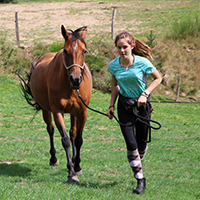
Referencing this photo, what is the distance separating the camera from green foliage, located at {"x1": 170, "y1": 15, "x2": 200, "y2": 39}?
23.7m

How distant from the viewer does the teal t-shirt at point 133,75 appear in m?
3.90

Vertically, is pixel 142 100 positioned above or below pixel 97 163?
above

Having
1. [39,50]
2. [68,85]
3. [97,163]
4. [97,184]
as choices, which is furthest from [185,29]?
[97,184]

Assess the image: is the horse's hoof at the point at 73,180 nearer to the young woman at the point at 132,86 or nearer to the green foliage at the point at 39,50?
the young woman at the point at 132,86

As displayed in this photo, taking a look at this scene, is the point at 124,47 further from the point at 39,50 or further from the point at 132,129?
the point at 39,50

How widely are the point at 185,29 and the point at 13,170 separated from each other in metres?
21.6

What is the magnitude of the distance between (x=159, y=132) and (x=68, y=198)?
719 centimetres

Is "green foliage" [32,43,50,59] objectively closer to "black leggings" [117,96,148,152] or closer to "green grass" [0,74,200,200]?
"green grass" [0,74,200,200]

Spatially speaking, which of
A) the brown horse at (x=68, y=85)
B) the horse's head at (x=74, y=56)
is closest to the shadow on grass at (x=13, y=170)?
the brown horse at (x=68, y=85)

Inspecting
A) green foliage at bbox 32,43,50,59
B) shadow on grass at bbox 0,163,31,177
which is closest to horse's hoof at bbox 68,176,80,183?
shadow on grass at bbox 0,163,31,177

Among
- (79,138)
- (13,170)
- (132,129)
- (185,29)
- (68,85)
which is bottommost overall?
(185,29)

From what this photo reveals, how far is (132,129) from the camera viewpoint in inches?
157

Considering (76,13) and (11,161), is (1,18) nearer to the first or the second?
(76,13)

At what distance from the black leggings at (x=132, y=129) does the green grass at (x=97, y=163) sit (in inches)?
26.4
